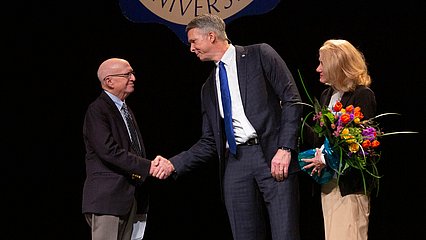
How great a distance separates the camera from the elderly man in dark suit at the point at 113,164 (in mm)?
4445

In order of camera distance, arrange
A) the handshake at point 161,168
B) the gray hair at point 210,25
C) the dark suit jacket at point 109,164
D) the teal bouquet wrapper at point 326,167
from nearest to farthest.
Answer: the teal bouquet wrapper at point 326,167 < the gray hair at point 210,25 < the dark suit jacket at point 109,164 < the handshake at point 161,168

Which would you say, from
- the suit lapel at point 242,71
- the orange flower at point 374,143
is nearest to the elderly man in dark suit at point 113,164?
the suit lapel at point 242,71

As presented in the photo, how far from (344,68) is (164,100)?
1803mm

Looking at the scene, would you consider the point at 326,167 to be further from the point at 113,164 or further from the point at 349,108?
the point at 113,164

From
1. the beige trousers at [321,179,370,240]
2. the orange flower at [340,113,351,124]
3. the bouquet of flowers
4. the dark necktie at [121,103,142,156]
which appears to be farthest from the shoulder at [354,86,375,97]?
the dark necktie at [121,103,142,156]

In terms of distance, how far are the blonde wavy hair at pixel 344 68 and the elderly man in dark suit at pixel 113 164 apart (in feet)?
3.48

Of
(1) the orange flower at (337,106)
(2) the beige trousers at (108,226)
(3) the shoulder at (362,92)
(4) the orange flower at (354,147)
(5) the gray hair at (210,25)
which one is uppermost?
(5) the gray hair at (210,25)

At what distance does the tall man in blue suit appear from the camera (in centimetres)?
408

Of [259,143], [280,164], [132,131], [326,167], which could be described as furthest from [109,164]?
[326,167]

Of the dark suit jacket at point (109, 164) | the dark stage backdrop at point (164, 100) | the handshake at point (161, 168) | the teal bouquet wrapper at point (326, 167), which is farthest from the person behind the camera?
the dark stage backdrop at point (164, 100)

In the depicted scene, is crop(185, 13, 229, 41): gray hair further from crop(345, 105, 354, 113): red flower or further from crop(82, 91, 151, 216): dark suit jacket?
crop(345, 105, 354, 113): red flower

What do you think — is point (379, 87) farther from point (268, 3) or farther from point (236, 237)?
point (236, 237)

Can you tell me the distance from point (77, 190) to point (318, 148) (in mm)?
2156

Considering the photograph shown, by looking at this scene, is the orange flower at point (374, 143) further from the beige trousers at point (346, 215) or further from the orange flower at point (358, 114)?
the beige trousers at point (346, 215)
